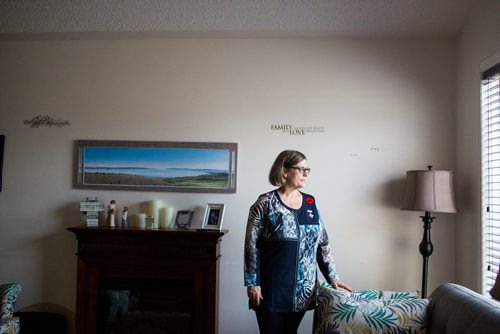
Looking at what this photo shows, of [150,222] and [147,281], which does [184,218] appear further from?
[147,281]

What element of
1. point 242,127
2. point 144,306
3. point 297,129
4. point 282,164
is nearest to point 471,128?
point 297,129

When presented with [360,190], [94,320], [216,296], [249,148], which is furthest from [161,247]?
[360,190]

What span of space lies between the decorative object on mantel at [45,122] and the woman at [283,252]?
6.90ft

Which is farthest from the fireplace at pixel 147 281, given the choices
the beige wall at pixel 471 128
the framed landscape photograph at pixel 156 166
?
the beige wall at pixel 471 128

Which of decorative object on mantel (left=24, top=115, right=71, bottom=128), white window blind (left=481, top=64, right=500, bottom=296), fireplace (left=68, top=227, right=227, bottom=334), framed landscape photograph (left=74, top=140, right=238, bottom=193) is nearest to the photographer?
white window blind (left=481, top=64, right=500, bottom=296)

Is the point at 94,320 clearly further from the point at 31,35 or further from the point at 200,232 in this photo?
the point at 31,35

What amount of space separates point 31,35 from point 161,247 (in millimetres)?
2146

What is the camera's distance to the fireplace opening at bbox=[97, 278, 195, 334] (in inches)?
124

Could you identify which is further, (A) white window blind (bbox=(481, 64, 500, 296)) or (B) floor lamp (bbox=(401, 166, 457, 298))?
(B) floor lamp (bbox=(401, 166, 457, 298))

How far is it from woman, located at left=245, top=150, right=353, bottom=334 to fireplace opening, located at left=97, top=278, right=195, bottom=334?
1.12m

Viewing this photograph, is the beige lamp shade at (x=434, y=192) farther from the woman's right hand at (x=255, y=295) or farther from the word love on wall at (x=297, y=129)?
the woman's right hand at (x=255, y=295)

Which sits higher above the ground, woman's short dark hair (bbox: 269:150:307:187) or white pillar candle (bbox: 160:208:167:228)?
woman's short dark hair (bbox: 269:150:307:187)

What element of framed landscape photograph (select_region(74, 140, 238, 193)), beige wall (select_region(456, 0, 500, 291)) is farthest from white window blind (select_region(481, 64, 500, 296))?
framed landscape photograph (select_region(74, 140, 238, 193))

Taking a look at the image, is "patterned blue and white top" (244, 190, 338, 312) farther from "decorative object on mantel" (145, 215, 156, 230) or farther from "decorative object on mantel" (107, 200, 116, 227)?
"decorative object on mantel" (107, 200, 116, 227)
